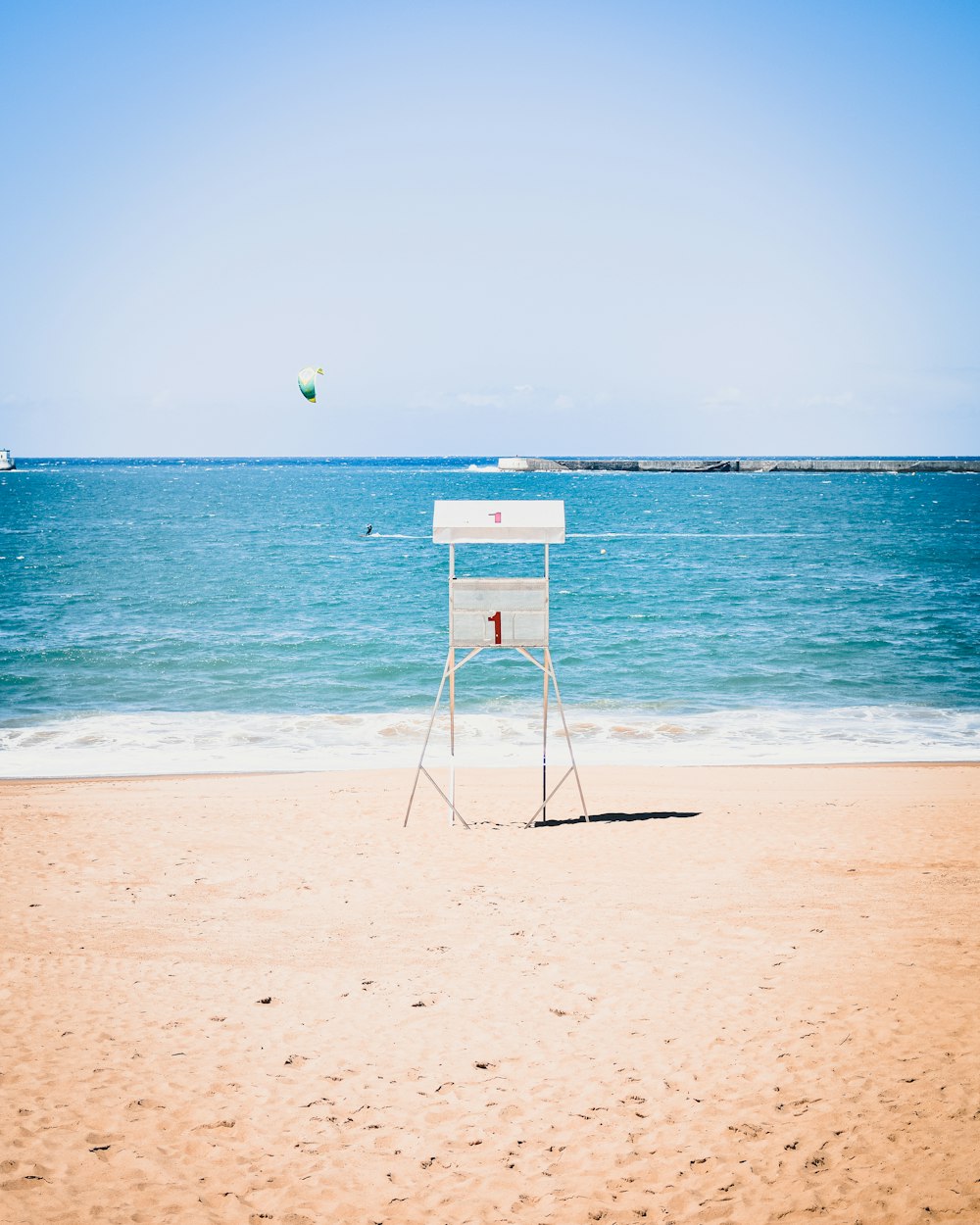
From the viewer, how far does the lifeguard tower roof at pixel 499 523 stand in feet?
31.1

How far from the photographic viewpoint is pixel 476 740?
16.2m

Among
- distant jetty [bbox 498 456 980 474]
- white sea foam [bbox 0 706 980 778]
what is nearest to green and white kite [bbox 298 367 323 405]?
white sea foam [bbox 0 706 980 778]

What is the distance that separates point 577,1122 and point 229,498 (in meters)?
110

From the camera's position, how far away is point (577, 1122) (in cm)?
519

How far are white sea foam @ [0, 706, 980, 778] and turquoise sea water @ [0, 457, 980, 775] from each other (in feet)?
0.24

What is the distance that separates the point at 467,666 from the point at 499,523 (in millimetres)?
13322

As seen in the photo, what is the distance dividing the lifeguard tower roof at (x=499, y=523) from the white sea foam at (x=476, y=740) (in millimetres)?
A: 5920

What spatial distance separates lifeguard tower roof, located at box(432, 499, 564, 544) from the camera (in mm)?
9469

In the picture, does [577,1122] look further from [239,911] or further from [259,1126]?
[239,911]

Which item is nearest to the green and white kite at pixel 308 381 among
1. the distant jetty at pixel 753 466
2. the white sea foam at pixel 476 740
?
the white sea foam at pixel 476 740

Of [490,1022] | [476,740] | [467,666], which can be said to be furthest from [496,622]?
[467,666]

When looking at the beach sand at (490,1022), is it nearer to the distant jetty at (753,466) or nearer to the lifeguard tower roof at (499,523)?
the lifeguard tower roof at (499,523)

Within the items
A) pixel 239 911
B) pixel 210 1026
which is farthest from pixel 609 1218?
pixel 239 911

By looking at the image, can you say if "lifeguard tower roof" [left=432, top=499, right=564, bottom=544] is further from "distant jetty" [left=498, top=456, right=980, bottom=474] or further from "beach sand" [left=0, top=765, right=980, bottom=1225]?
"distant jetty" [left=498, top=456, right=980, bottom=474]
